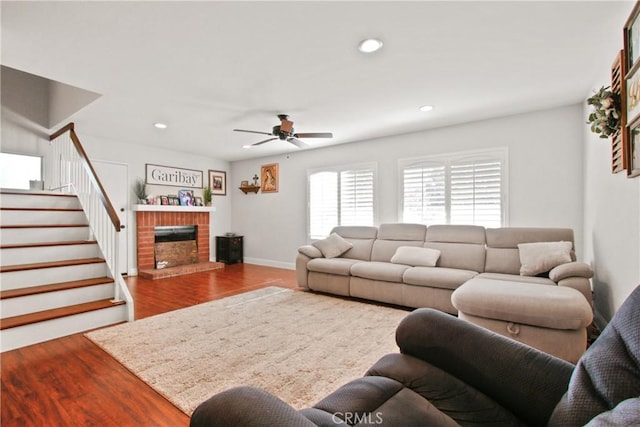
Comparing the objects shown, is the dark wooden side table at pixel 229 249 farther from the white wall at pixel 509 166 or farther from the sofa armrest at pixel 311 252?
the sofa armrest at pixel 311 252

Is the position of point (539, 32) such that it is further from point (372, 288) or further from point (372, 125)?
point (372, 288)

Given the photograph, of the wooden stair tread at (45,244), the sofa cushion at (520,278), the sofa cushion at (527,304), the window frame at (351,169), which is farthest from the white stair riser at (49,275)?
the sofa cushion at (520,278)

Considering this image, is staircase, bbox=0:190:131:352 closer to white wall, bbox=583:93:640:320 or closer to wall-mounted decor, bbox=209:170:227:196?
wall-mounted decor, bbox=209:170:227:196

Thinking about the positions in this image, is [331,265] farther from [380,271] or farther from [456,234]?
[456,234]

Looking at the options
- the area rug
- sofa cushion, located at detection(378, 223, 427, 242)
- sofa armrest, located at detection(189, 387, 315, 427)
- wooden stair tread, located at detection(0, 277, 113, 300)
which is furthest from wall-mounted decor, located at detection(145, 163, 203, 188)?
sofa armrest, located at detection(189, 387, 315, 427)

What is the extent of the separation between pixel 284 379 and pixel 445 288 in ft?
6.77

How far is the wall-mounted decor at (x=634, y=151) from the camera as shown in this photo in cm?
180

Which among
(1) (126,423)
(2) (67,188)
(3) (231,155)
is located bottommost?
(1) (126,423)

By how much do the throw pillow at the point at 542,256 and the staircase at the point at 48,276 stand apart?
14.1 ft

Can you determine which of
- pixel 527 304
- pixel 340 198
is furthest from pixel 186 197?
pixel 527 304

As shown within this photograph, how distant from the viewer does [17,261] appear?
304 cm

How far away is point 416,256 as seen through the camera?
3873 millimetres

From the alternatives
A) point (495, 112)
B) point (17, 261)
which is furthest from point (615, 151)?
point (17, 261)

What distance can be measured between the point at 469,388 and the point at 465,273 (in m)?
2.48
